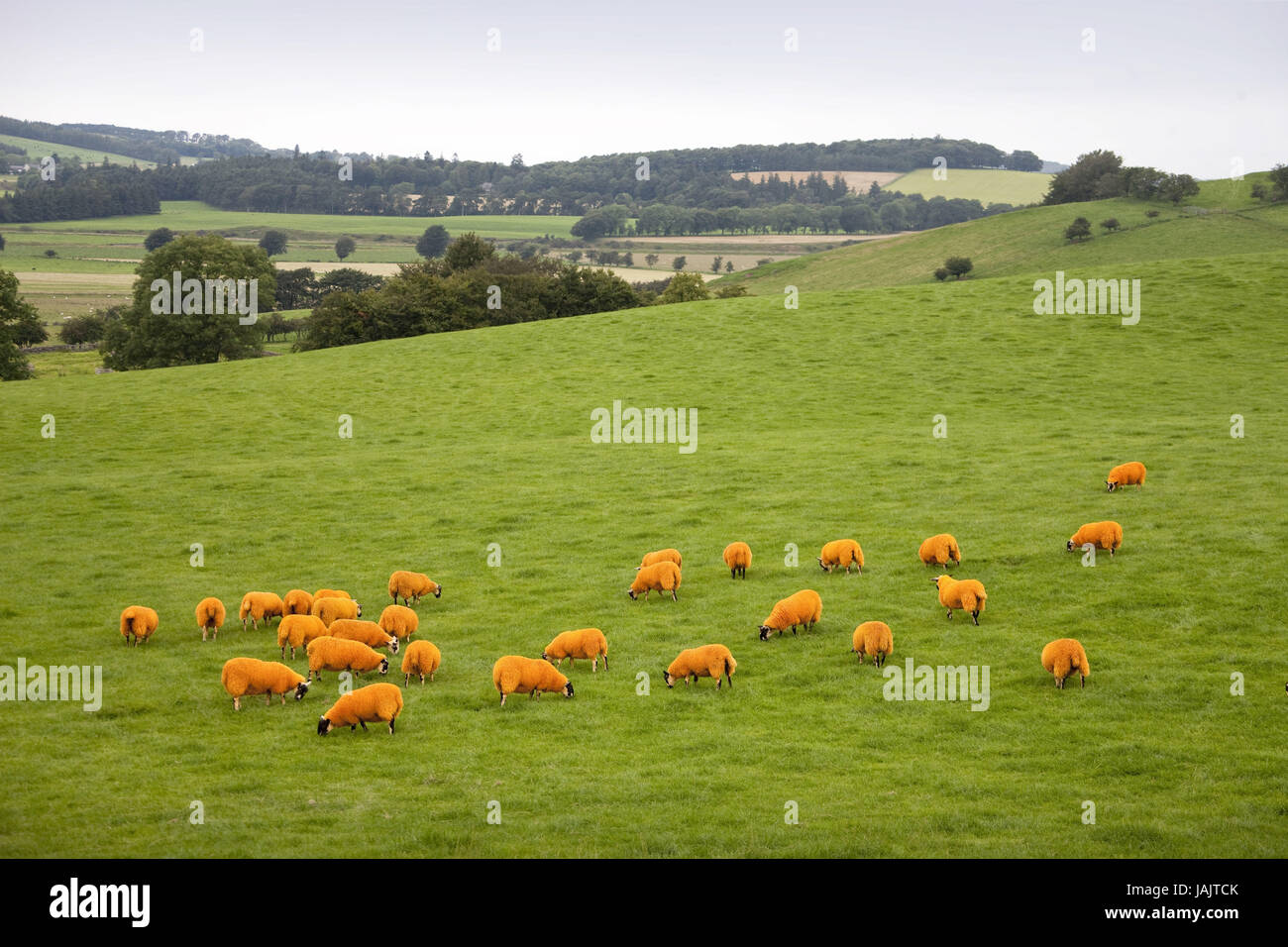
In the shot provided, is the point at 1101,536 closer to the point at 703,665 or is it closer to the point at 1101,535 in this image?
the point at 1101,535

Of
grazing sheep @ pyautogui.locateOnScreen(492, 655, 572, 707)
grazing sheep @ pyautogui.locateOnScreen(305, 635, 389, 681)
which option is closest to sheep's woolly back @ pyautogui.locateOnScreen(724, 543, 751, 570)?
grazing sheep @ pyautogui.locateOnScreen(492, 655, 572, 707)

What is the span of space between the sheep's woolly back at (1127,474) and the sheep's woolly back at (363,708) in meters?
21.0

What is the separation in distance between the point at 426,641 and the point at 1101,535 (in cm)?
1442

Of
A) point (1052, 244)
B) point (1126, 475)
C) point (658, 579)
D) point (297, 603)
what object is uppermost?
point (1052, 244)

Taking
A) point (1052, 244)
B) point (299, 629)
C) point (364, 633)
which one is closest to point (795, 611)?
point (364, 633)

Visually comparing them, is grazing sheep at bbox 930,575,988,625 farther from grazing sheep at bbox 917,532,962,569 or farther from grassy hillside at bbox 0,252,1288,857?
grazing sheep at bbox 917,532,962,569

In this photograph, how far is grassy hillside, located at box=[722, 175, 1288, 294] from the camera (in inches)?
3497

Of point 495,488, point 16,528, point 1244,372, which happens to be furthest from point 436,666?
point 1244,372

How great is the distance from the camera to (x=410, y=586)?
67.5 ft

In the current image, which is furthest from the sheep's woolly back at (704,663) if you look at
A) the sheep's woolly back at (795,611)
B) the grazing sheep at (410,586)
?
the grazing sheep at (410,586)

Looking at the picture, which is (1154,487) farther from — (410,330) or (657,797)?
(410,330)

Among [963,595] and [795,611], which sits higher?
[963,595]

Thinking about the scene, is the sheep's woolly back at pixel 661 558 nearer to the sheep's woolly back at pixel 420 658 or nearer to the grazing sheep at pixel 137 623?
the sheep's woolly back at pixel 420 658
